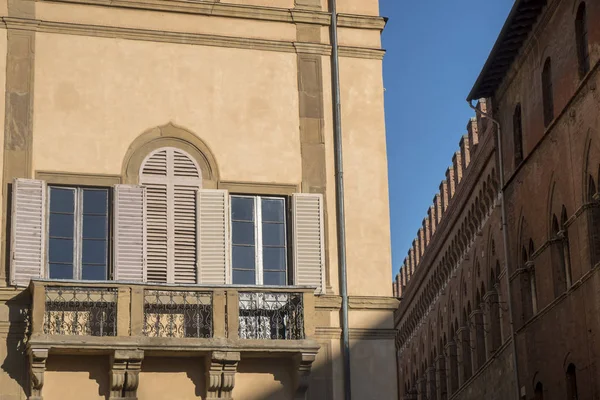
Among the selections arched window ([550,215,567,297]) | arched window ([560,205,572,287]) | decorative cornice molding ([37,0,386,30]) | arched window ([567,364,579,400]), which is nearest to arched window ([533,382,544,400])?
arched window ([567,364,579,400])

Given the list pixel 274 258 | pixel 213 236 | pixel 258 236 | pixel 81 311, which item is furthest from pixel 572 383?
pixel 81 311

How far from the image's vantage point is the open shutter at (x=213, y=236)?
68.7 feet

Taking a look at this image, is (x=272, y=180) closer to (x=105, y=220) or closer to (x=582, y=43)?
(x=105, y=220)

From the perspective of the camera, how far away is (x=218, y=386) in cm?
2011

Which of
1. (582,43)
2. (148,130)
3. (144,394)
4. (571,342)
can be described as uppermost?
(582,43)

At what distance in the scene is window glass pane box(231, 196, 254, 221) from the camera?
2161cm

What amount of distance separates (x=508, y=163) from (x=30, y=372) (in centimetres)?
1943

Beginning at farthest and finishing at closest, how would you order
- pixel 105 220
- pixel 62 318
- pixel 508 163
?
pixel 508 163 < pixel 105 220 < pixel 62 318

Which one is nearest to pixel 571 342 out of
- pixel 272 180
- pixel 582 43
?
pixel 582 43

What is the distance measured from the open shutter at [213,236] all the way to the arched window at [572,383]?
12211mm

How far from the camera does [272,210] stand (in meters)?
21.7

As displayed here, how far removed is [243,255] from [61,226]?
2905 millimetres

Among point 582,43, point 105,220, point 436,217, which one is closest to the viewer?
point 105,220

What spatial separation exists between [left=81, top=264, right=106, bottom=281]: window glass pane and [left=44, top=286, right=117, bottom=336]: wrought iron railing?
2.38 feet
